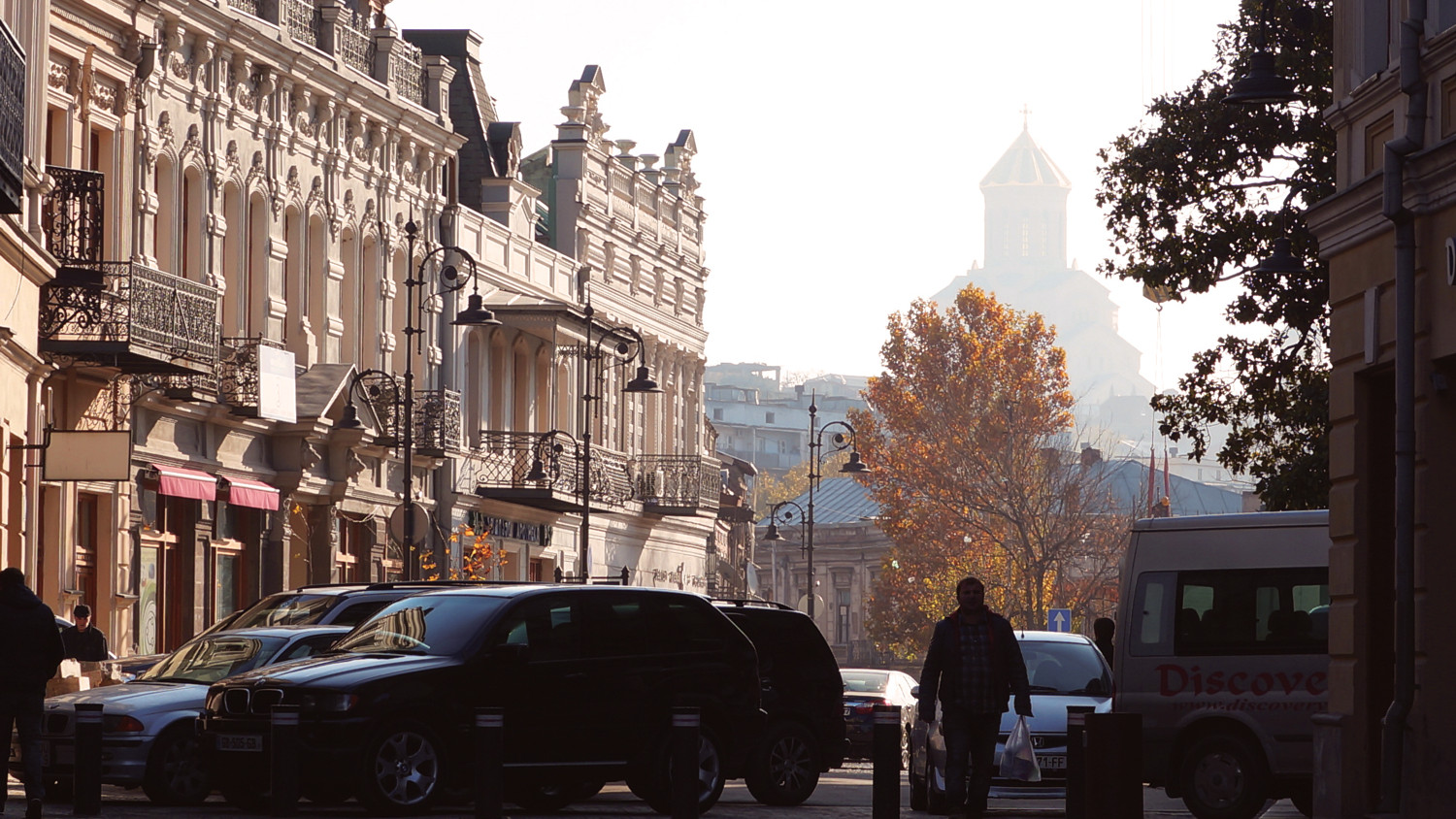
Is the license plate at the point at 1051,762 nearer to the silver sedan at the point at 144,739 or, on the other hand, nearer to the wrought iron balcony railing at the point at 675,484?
the silver sedan at the point at 144,739

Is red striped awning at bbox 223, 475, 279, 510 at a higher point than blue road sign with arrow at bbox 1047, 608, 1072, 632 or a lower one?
higher

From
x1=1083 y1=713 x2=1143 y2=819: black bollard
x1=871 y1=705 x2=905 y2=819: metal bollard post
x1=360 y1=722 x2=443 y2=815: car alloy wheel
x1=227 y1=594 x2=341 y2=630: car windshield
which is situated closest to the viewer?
x1=1083 y1=713 x2=1143 y2=819: black bollard

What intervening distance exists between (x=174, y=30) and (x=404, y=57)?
9.84 meters

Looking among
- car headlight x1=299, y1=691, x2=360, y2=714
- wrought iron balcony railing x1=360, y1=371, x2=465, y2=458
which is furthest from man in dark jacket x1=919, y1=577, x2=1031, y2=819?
wrought iron balcony railing x1=360, y1=371, x2=465, y2=458

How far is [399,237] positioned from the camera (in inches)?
1745

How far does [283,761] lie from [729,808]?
4948mm

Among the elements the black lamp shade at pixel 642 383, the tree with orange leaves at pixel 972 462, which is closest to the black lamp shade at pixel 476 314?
the black lamp shade at pixel 642 383

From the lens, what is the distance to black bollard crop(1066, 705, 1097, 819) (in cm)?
1614

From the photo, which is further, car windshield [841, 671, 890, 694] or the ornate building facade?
car windshield [841, 671, 890, 694]

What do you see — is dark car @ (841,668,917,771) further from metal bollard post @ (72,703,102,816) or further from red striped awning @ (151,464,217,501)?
metal bollard post @ (72,703,102,816)

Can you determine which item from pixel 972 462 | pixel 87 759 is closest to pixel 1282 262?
pixel 87 759

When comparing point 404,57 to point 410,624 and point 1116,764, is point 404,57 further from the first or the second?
point 1116,764

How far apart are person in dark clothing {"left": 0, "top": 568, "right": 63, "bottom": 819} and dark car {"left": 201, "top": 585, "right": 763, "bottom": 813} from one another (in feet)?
4.62

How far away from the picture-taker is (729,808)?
2019cm
